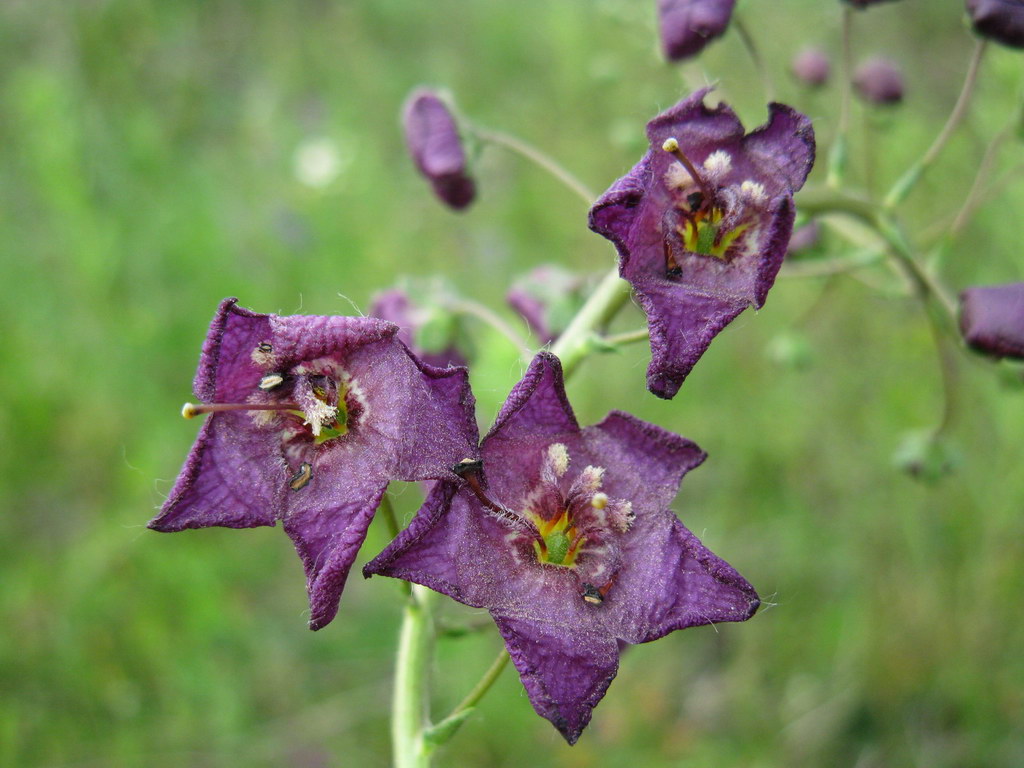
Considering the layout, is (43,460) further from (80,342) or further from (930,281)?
(930,281)

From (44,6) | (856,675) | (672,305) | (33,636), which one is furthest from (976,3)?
(44,6)

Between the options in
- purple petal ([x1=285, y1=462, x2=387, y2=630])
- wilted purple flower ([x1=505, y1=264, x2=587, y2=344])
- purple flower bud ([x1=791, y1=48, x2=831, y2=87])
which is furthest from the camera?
purple flower bud ([x1=791, y1=48, x2=831, y2=87])

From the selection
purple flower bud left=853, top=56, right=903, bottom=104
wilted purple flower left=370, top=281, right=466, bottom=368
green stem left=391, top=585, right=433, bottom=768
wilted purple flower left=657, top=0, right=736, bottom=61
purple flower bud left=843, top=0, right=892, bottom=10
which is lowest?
green stem left=391, top=585, right=433, bottom=768

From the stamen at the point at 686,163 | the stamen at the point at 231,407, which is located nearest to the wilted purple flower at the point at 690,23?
the stamen at the point at 686,163

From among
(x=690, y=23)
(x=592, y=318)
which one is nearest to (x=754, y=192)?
(x=592, y=318)

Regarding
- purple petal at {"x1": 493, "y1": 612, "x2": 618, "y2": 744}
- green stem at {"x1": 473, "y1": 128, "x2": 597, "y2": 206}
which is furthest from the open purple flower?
green stem at {"x1": 473, "y1": 128, "x2": 597, "y2": 206}

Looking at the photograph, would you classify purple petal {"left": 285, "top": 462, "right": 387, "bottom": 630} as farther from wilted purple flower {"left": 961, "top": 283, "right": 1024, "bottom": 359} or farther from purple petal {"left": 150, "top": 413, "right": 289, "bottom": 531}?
wilted purple flower {"left": 961, "top": 283, "right": 1024, "bottom": 359}

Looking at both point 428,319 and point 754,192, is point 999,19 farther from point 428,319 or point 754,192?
point 428,319
